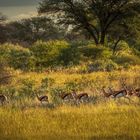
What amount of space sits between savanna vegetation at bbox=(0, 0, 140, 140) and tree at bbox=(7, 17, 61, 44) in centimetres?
2276

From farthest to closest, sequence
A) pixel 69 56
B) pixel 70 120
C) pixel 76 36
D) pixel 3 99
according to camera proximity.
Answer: pixel 76 36
pixel 69 56
pixel 3 99
pixel 70 120

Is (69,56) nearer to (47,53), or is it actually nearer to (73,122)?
(47,53)

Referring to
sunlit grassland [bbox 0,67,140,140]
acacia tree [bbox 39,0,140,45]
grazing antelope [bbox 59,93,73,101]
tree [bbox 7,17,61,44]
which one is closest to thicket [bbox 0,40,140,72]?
acacia tree [bbox 39,0,140,45]

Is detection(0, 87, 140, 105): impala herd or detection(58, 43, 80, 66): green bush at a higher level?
detection(0, 87, 140, 105): impala herd

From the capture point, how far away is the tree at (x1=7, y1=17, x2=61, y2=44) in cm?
8075

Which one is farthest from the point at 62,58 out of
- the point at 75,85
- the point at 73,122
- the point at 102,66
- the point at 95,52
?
the point at 73,122

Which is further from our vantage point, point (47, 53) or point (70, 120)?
point (47, 53)

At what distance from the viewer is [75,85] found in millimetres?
21781

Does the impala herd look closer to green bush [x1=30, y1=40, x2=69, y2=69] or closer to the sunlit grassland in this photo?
the sunlit grassland

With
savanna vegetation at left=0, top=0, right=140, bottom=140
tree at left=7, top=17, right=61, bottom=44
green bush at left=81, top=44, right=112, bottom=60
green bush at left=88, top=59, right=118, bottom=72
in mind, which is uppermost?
savanna vegetation at left=0, top=0, right=140, bottom=140

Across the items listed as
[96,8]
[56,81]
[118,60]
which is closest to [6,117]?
[56,81]

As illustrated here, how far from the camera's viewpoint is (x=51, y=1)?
5353 cm

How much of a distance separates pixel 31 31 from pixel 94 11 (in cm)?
2932

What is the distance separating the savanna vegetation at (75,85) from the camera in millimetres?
13312
